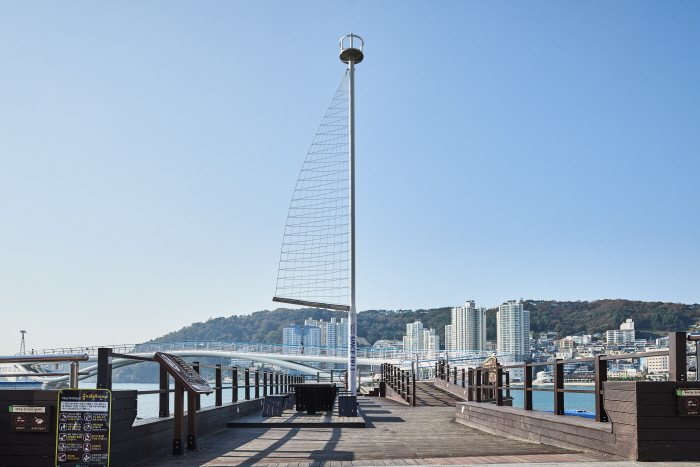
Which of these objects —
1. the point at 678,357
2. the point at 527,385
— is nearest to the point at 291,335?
the point at 527,385

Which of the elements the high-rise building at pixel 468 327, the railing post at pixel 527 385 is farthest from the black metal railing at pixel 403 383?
the high-rise building at pixel 468 327

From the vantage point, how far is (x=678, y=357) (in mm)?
6410

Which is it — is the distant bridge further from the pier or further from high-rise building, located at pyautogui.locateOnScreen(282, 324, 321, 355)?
the pier

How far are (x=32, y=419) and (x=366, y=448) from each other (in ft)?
13.9

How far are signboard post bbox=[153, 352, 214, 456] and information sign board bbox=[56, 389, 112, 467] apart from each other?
1400 millimetres

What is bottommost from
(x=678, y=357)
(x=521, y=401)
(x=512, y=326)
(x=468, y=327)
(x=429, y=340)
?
(x=429, y=340)

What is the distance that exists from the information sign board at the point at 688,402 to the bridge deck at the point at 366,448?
98 cm

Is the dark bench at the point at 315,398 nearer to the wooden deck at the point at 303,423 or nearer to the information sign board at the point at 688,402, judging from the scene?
the wooden deck at the point at 303,423

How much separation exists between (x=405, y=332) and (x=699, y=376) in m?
156

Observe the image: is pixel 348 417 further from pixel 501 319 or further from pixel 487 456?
pixel 501 319

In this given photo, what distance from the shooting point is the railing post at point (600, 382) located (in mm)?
7422

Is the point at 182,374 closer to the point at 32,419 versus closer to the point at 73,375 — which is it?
the point at 73,375

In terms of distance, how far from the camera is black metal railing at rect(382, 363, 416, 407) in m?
19.5

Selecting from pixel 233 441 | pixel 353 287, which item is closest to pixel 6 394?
pixel 233 441
